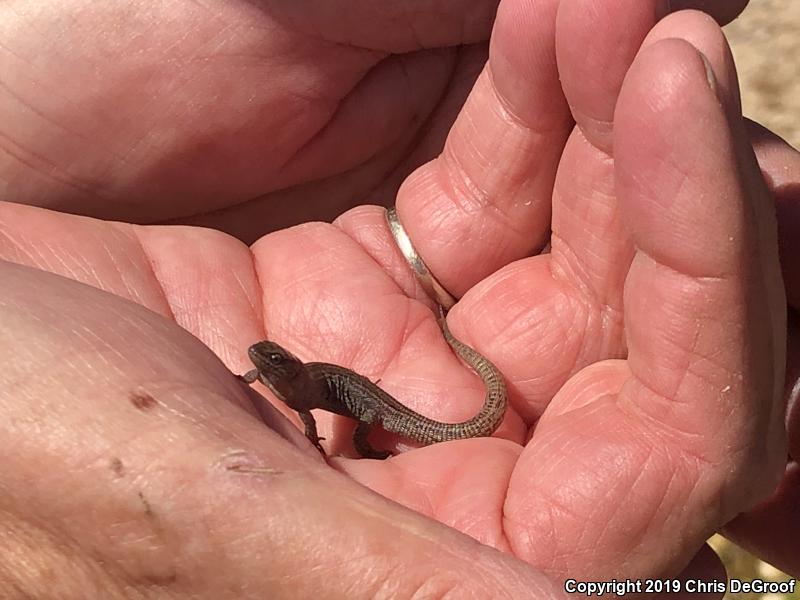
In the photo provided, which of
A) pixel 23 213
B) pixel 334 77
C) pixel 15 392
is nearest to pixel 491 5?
pixel 334 77

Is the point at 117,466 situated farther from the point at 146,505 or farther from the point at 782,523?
the point at 782,523

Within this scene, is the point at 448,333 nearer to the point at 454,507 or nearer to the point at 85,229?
the point at 454,507

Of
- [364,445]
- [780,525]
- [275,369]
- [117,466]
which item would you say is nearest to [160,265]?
[275,369]

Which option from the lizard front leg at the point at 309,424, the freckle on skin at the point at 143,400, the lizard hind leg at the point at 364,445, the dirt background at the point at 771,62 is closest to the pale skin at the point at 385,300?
the freckle on skin at the point at 143,400

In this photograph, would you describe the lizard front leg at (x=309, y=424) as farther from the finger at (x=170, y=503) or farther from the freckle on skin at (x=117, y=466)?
the freckle on skin at (x=117, y=466)

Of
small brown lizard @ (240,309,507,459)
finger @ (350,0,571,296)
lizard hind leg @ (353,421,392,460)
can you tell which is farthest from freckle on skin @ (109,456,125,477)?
finger @ (350,0,571,296)

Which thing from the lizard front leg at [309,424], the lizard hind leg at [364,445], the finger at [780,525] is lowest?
the finger at [780,525]

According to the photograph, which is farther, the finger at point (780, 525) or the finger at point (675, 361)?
the finger at point (780, 525)
